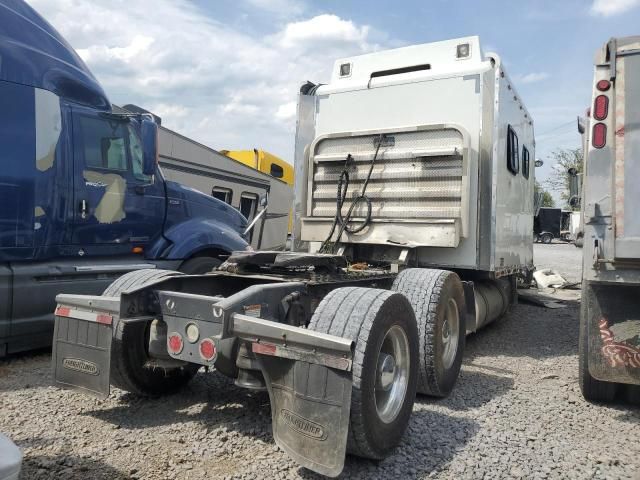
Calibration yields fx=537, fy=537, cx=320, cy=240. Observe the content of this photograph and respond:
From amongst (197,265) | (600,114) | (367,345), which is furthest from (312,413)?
(197,265)

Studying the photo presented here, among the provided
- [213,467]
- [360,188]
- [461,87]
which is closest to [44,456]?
[213,467]

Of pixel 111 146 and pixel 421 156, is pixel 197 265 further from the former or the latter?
pixel 421 156

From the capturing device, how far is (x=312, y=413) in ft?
8.95

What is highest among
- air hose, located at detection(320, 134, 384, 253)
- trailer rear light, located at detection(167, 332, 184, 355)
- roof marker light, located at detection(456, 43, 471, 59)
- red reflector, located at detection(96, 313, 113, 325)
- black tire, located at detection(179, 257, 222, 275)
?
roof marker light, located at detection(456, 43, 471, 59)

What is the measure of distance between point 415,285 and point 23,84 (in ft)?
14.0

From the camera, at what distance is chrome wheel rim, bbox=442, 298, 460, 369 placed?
15.2 ft

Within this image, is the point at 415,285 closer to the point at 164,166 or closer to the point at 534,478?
the point at 534,478

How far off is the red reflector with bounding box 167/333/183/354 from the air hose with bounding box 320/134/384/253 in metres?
2.89

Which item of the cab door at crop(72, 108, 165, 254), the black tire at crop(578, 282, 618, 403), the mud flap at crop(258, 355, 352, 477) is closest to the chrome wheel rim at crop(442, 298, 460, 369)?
the black tire at crop(578, 282, 618, 403)

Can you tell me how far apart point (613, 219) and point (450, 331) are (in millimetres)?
1649

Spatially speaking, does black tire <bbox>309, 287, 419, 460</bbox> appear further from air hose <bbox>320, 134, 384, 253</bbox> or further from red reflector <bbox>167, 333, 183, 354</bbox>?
air hose <bbox>320, 134, 384, 253</bbox>

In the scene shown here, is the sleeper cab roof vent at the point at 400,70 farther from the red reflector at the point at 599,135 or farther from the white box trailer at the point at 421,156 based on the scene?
the red reflector at the point at 599,135

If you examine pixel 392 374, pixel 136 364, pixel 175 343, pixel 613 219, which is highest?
pixel 613 219

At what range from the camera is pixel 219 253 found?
708 cm
